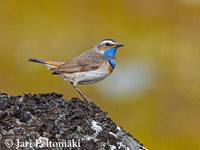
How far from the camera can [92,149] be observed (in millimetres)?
6797

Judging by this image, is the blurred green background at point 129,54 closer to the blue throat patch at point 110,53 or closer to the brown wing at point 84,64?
the blue throat patch at point 110,53

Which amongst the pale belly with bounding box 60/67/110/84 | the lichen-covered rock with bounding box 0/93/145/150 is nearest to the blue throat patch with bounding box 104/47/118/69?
the pale belly with bounding box 60/67/110/84

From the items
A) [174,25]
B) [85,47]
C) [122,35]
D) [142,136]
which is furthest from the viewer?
[174,25]

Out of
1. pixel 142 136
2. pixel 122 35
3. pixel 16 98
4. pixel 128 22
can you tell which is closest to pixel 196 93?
pixel 142 136

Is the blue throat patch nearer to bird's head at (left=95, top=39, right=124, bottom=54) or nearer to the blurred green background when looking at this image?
bird's head at (left=95, top=39, right=124, bottom=54)

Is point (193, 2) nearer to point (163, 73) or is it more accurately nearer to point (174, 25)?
point (174, 25)

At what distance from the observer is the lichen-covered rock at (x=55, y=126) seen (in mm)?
6594

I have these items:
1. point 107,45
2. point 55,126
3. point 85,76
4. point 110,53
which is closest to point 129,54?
point 107,45

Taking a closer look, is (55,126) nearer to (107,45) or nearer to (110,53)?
(110,53)

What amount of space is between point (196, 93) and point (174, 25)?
25.7 feet

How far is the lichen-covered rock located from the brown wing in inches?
117

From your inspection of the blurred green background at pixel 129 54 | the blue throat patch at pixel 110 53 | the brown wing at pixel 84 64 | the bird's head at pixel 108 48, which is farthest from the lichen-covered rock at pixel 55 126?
the blurred green background at pixel 129 54

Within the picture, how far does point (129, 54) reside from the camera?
21703mm

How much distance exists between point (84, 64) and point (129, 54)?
1077 centimetres
